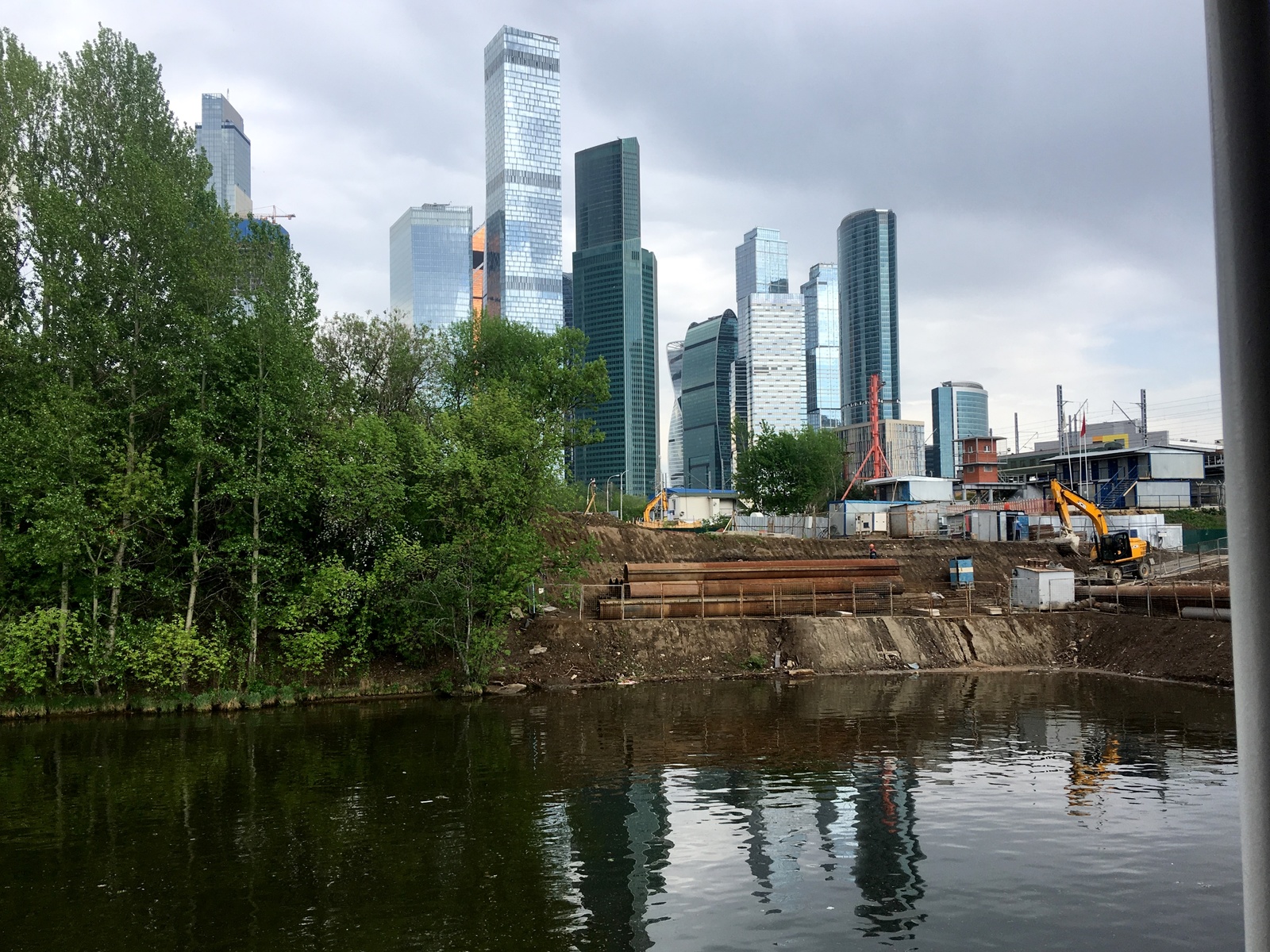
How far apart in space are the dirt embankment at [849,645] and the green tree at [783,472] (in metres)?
56.7

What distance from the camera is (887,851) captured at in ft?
52.6

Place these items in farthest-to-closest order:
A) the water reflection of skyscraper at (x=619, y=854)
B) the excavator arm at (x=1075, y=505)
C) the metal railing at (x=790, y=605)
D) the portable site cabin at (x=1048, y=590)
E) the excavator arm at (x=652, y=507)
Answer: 1. the excavator arm at (x=652, y=507)
2. the excavator arm at (x=1075, y=505)
3. the portable site cabin at (x=1048, y=590)
4. the metal railing at (x=790, y=605)
5. the water reflection of skyscraper at (x=619, y=854)

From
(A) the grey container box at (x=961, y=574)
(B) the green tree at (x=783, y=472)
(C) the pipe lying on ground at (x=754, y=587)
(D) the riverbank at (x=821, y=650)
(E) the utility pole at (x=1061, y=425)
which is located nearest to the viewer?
(D) the riverbank at (x=821, y=650)

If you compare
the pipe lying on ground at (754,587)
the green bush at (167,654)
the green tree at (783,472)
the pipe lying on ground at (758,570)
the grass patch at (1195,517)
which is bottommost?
the green bush at (167,654)

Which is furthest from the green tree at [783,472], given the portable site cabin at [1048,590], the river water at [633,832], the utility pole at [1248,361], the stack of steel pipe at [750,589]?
the utility pole at [1248,361]

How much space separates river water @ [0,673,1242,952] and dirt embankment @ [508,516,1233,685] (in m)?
7.65

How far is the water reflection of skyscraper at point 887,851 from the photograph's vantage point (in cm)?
1332

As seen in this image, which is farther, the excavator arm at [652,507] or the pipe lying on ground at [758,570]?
the excavator arm at [652,507]

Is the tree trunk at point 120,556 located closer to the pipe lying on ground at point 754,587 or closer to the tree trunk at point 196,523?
the tree trunk at point 196,523

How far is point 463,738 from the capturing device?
26922mm

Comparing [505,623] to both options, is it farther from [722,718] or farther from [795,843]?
[795,843]

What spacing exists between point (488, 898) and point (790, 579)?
32869 mm

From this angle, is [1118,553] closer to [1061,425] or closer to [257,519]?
[257,519]

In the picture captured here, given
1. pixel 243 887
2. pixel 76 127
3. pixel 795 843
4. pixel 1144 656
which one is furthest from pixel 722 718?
pixel 76 127
